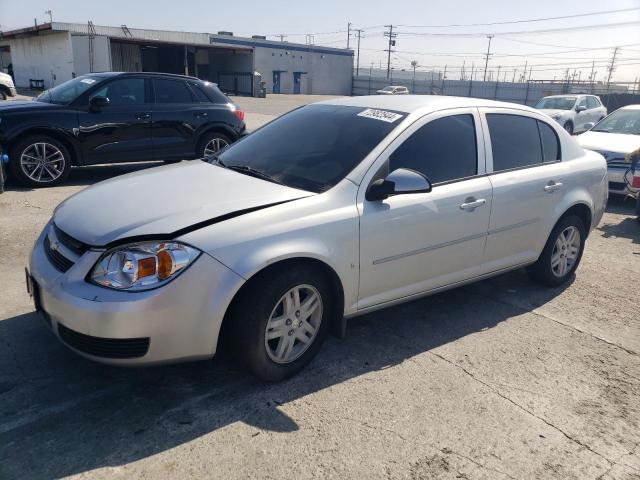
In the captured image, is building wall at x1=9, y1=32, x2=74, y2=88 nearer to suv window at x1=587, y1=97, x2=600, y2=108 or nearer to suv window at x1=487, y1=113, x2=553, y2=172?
suv window at x1=587, y1=97, x2=600, y2=108

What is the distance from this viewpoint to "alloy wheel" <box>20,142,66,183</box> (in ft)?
24.8

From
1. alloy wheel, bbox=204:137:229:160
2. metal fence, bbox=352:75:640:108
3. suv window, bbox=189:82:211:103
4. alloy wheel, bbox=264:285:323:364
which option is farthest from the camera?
metal fence, bbox=352:75:640:108

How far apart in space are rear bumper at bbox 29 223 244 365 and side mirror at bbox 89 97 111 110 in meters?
5.73

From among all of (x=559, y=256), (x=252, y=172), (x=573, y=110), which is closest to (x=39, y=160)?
(x=252, y=172)

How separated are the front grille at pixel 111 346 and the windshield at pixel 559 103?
57.4ft

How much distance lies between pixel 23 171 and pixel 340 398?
652 cm

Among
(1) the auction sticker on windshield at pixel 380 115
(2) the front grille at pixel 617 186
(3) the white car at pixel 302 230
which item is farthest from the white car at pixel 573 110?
(1) the auction sticker on windshield at pixel 380 115

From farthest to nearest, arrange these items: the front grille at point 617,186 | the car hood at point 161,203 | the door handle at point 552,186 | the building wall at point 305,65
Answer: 1. the building wall at point 305,65
2. the front grille at point 617,186
3. the door handle at point 552,186
4. the car hood at point 161,203

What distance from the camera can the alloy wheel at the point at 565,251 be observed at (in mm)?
4770

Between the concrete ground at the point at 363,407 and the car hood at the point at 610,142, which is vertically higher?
the car hood at the point at 610,142

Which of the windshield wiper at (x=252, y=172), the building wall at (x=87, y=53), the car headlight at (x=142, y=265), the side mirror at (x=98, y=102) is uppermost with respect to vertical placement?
the building wall at (x=87, y=53)

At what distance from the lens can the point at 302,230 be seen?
301cm

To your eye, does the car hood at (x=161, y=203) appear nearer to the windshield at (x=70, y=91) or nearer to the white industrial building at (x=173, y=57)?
the windshield at (x=70, y=91)

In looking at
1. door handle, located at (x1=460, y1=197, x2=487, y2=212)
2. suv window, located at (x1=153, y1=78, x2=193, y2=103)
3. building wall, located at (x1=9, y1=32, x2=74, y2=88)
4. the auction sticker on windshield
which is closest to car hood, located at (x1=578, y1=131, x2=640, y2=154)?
door handle, located at (x1=460, y1=197, x2=487, y2=212)
